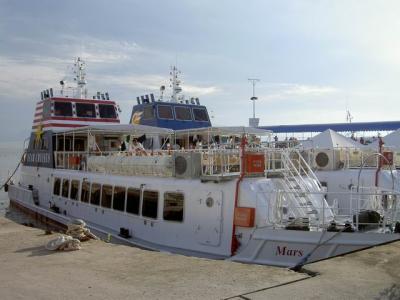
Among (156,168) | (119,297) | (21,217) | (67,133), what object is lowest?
(21,217)

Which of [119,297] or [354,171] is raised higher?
[354,171]

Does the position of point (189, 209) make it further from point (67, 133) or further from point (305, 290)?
point (67, 133)

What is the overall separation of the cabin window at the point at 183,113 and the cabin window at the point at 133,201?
9.27m

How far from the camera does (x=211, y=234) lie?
10055 mm

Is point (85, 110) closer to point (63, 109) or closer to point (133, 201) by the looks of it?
point (63, 109)

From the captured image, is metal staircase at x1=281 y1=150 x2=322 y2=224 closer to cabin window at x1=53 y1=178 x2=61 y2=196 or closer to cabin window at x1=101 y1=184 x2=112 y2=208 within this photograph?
cabin window at x1=101 y1=184 x2=112 y2=208

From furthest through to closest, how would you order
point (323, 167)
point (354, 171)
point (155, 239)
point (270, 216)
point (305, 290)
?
point (323, 167) → point (354, 171) → point (155, 239) → point (270, 216) → point (305, 290)

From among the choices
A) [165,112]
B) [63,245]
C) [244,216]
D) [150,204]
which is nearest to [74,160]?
[165,112]

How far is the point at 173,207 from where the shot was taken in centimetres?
1103

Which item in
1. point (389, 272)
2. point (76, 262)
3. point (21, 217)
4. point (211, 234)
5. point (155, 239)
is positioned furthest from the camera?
point (21, 217)

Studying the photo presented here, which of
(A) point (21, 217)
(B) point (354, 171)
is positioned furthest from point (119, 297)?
(A) point (21, 217)

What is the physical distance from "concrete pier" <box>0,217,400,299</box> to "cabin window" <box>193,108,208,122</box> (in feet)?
51.0

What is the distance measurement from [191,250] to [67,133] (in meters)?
9.41

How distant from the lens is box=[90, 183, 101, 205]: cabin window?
47.3ft
